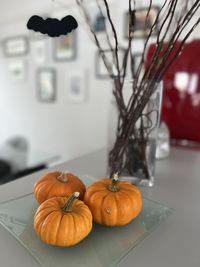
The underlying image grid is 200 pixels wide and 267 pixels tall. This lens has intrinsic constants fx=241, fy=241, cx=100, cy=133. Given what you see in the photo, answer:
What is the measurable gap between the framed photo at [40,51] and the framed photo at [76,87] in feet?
1.36

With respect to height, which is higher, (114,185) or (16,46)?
(16,46)

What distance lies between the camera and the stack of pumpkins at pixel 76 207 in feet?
1.29

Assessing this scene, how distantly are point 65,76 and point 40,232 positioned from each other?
7.45 ft

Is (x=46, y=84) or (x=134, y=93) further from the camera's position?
(x=46, y=84)

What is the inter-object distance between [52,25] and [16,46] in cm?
269

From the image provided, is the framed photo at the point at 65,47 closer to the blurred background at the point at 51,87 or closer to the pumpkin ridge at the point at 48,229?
the blurred background at the point at 51,87

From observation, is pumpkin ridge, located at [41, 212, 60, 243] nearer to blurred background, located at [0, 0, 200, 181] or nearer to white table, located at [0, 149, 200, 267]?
white table, located at [0, 149, 200, 267]

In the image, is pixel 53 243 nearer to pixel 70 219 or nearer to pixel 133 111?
pixel 70 219

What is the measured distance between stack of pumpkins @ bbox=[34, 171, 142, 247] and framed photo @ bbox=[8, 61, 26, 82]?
262 centimetres

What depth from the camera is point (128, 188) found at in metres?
0.50

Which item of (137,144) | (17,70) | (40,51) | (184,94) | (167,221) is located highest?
(40,51)

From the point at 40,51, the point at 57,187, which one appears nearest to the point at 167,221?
the point at 57,187

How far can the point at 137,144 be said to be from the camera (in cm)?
69

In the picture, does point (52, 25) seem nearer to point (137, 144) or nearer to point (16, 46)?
point (137, 144)
